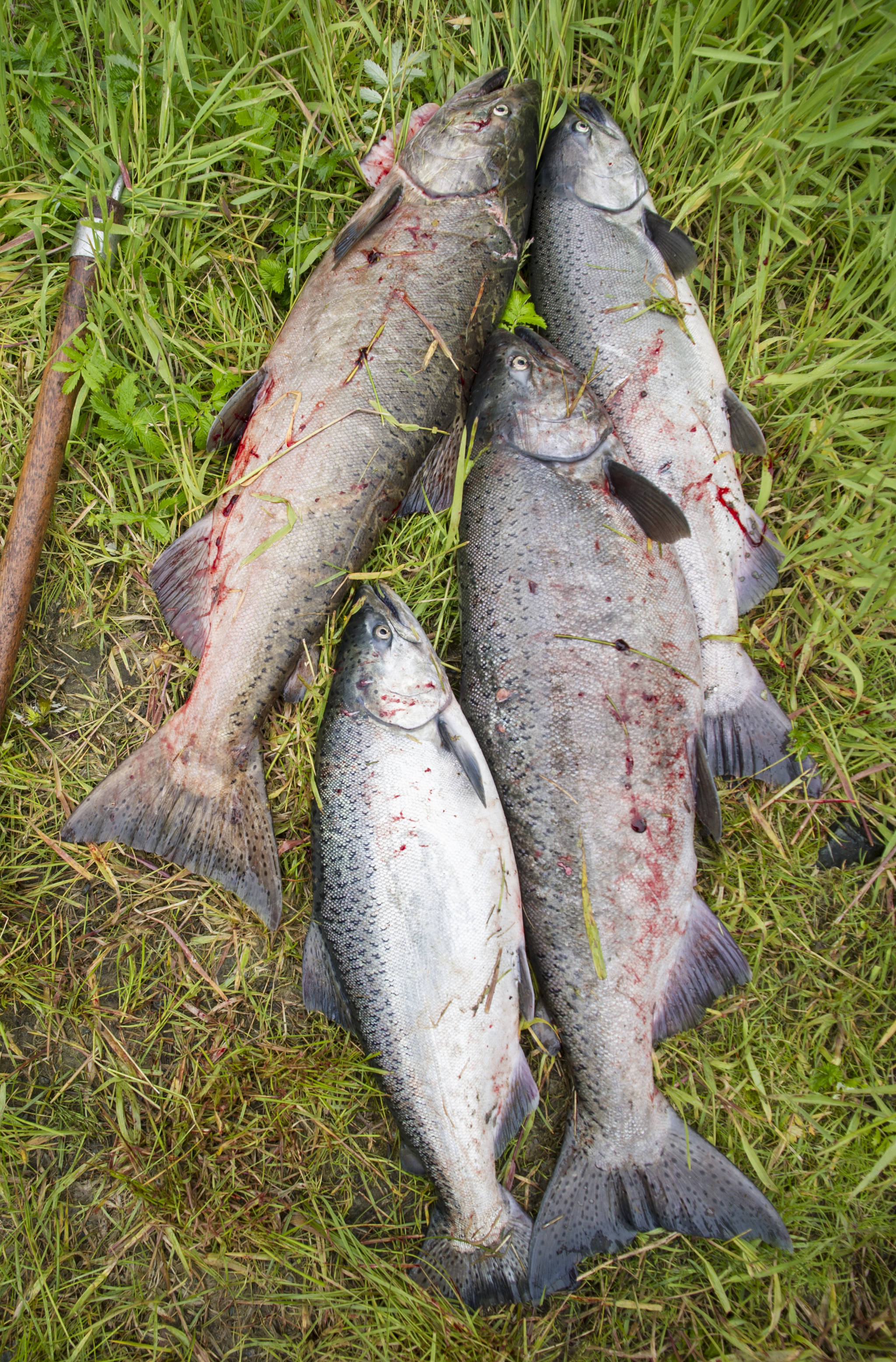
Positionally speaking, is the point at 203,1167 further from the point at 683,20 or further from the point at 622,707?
the point at 683,20

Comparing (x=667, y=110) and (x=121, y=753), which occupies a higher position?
(x=667, y=110)

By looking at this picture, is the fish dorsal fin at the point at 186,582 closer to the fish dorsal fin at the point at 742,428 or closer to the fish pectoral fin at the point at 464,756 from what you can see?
the fish pectoral fin at the point at 464,756

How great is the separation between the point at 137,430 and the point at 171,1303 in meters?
3.14

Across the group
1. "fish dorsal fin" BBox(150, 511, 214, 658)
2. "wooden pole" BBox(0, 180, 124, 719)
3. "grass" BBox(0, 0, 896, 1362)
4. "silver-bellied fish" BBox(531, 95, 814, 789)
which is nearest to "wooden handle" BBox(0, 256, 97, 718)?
"wooden pole" BBox(0, 180, 124, 719)

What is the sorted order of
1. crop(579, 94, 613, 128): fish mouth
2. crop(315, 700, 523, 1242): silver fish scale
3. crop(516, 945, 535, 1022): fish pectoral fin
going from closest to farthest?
1. crop(315, 700, 523, 1242): silver fish scale
2. crop(516, 945, 535, 1022): fish pectoral fin
3. crop(579, 94, 613, 128): fish mouth

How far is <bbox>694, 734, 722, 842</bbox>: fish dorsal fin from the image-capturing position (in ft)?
8.64

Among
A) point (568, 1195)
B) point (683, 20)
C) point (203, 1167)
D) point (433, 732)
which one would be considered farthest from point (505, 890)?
point (683, 20)

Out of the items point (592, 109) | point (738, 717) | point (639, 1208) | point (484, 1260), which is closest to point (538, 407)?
point (592, 109)

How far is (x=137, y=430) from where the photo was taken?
9.38ft

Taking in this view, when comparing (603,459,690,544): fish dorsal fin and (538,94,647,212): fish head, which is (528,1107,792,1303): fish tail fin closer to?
(603,459,690,544): fish dorsal fin

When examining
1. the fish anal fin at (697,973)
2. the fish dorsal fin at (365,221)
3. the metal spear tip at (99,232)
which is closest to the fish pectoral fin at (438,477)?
the fish dorsal fin at (365,221)

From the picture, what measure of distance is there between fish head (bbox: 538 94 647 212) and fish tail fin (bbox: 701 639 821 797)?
1.68m

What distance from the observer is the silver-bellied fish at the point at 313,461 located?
2.62 metres

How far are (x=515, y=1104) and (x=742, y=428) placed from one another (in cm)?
250
